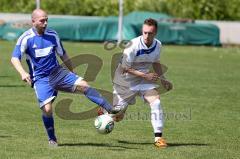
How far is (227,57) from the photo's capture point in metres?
34.2

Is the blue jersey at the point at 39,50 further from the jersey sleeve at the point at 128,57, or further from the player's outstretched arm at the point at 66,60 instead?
the jersey sleeve at the point at 128,57

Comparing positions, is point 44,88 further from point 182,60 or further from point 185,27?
point 185,27

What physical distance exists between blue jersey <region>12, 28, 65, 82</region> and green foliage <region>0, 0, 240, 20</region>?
43.5 m

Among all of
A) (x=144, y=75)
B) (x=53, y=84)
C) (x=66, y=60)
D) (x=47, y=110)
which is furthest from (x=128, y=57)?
(x=47, y=110)

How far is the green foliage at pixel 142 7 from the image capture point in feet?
177

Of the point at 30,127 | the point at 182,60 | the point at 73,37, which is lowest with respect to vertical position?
the point at 73,37

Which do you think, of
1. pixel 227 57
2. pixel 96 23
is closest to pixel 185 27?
pixel 96 23

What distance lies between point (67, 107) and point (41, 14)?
5437 mm

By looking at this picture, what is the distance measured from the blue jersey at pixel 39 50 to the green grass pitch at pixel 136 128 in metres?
1.03

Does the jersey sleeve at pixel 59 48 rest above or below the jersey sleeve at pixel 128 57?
above

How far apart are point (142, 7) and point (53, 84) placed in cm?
4430

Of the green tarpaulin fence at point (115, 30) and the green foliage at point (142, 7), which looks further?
the green foliage at point (142, 7)

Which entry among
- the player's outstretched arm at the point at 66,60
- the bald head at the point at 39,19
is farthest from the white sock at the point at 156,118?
the bald head at the point at 39,19

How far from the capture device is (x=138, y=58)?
1066cm
